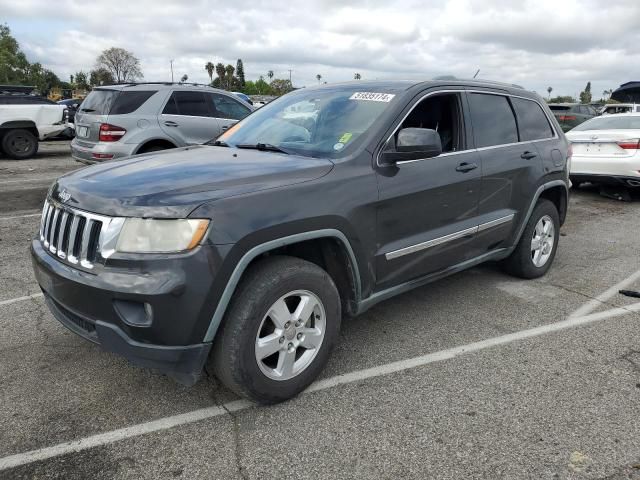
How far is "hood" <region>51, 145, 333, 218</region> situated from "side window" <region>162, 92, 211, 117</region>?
5.87 m

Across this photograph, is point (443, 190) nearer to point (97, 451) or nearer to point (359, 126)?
point (359, 126)

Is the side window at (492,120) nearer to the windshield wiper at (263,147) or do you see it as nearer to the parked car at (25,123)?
the windshield wiper at (263,147)

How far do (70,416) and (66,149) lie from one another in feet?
55.4

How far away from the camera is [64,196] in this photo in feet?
9.33

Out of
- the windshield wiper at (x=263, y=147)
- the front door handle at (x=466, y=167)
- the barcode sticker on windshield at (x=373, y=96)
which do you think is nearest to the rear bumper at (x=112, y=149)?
the windshield wiper at (x=263, y=147)

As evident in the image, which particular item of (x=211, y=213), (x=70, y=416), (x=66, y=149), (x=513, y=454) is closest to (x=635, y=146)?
(x=513, y=454)

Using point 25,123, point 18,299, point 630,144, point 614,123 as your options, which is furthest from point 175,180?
point 25,123

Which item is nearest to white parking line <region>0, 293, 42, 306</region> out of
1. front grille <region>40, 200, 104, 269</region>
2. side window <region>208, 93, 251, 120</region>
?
front grille <region>40, 200, 104, 269</region>

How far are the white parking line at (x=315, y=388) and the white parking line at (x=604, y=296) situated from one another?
0.08m

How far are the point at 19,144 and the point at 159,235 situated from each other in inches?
546

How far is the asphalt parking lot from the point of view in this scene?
2.45m

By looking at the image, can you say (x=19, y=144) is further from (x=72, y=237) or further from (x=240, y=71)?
(x=240, y=71)

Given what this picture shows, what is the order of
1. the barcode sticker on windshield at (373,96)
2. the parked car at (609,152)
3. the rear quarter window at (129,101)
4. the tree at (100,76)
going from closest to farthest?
1. the barcode sticker on windshield at (373,96)
2. the rear quarter window at (129,101)
3. the parked car at (609,152)
4. the tree at (100,76)

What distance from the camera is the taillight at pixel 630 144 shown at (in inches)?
331
